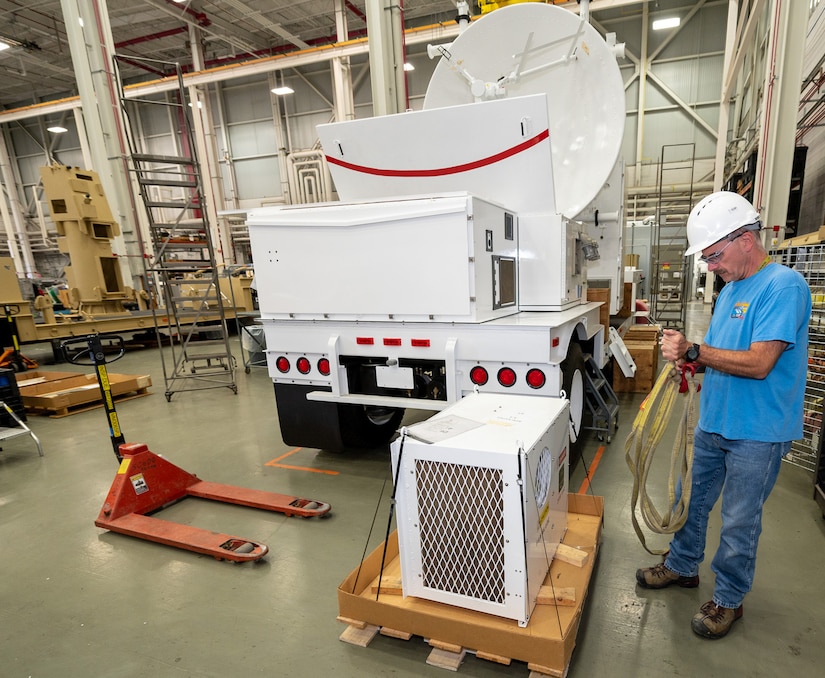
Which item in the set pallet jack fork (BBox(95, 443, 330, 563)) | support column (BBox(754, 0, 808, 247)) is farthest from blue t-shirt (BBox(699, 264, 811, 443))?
support column (BBox(754, 0, 808, 247))

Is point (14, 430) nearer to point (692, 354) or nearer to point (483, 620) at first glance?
point (483, 620)

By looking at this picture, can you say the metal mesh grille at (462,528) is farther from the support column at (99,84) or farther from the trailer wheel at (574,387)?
the support column at (99,84)

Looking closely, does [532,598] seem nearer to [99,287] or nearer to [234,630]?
[234,630]

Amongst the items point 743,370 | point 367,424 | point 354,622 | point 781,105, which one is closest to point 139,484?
point 367,424

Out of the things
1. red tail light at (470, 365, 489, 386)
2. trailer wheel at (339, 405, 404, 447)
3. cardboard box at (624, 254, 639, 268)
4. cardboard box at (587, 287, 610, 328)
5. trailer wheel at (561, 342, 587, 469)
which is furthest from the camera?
cardboard box at (624, 254, 639, 268)

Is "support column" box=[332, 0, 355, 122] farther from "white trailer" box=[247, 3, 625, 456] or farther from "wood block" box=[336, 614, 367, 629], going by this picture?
"wood block" box=[336, 614, 367, 629]

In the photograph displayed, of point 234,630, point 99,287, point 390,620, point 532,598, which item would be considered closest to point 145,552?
point 234,630

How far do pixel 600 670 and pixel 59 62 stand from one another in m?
22.9

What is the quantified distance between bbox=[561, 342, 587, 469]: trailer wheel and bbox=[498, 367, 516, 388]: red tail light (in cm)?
34

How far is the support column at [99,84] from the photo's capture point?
28.6ft

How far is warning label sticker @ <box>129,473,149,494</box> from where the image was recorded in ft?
9.95

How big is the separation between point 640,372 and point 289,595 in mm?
4721

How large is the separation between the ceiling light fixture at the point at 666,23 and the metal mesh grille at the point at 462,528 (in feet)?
51.9

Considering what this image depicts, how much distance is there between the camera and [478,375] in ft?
9.32
